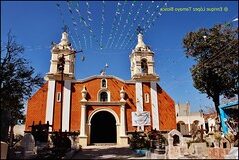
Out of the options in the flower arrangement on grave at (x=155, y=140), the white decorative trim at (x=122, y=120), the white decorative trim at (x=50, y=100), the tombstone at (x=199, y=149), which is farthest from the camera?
the white decorative trim at (x=50, y=100)

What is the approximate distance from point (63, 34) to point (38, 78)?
12.2m

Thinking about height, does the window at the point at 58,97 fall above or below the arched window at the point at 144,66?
below

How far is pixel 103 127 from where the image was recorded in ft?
99.6

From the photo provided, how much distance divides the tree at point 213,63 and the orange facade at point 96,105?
16.2ft

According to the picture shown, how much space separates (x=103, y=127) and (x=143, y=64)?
863cm

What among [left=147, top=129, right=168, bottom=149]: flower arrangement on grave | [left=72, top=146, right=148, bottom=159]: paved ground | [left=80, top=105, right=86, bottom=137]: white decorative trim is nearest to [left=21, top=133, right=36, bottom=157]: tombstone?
[left=72, top=146, right=148, bottom=159]: paved ground

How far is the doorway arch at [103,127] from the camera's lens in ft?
97.3

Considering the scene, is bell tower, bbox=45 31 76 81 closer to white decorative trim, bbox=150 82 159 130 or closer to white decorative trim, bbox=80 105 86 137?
white decorative trim, bbox=80 105 86 137

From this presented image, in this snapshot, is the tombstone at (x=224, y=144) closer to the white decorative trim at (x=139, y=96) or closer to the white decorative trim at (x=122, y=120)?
the white decorative trim at (x=122, y=120)

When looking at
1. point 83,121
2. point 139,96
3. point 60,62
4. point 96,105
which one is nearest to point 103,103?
point 96,105

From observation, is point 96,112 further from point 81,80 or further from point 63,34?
point 63,34

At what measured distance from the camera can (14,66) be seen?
19828 mm

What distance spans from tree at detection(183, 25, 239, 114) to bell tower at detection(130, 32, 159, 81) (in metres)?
5.08

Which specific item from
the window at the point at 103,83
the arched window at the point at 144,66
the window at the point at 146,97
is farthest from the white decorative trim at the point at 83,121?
the arched window at the point at 144,66
